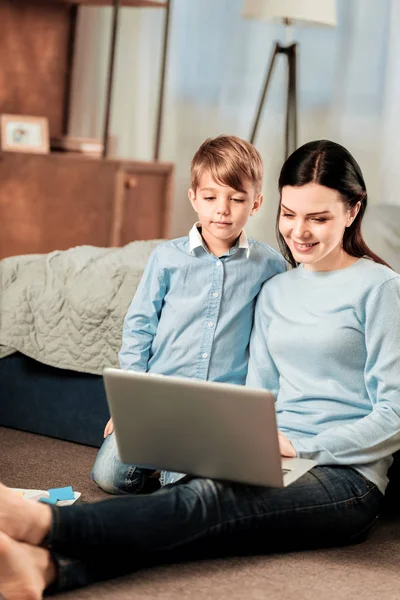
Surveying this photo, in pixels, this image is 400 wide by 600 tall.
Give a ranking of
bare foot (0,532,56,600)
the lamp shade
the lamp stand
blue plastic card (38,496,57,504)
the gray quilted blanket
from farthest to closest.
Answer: the lamp stand < the lamp shade < the gray quilted blanket < blue plastic card (38,496,57,504) < bare foot (0,532,56,600)

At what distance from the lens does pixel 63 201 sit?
4102mm

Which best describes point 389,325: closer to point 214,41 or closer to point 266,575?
point 266,575

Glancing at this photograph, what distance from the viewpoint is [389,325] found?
1.83m

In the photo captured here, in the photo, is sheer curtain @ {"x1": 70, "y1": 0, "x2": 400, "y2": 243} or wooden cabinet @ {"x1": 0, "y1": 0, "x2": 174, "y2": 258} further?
sheer curtain @ {"x1": 70, "y1": 0, "x2": 400, "y2": 243}

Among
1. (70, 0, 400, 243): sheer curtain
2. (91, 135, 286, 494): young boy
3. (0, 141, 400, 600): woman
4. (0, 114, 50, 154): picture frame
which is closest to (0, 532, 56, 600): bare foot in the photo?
(0, 141, 400, 600): woman

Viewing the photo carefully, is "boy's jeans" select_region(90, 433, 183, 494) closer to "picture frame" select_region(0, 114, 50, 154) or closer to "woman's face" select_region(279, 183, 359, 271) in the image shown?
"woman's face" select_region(279, 183, 359, 271)

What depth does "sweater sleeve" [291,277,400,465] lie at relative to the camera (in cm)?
180

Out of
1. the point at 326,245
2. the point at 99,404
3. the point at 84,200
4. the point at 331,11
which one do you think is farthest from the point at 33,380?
the point at 331,11

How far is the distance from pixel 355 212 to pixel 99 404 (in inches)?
36.6

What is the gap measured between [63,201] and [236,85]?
3.44ft

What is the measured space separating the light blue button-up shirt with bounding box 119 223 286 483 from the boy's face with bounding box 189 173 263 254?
65mm

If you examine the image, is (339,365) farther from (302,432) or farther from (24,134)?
(24,134)

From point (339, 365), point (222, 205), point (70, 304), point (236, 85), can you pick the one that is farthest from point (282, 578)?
point (236, 85)

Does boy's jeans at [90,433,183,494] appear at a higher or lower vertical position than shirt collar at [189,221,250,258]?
lower
